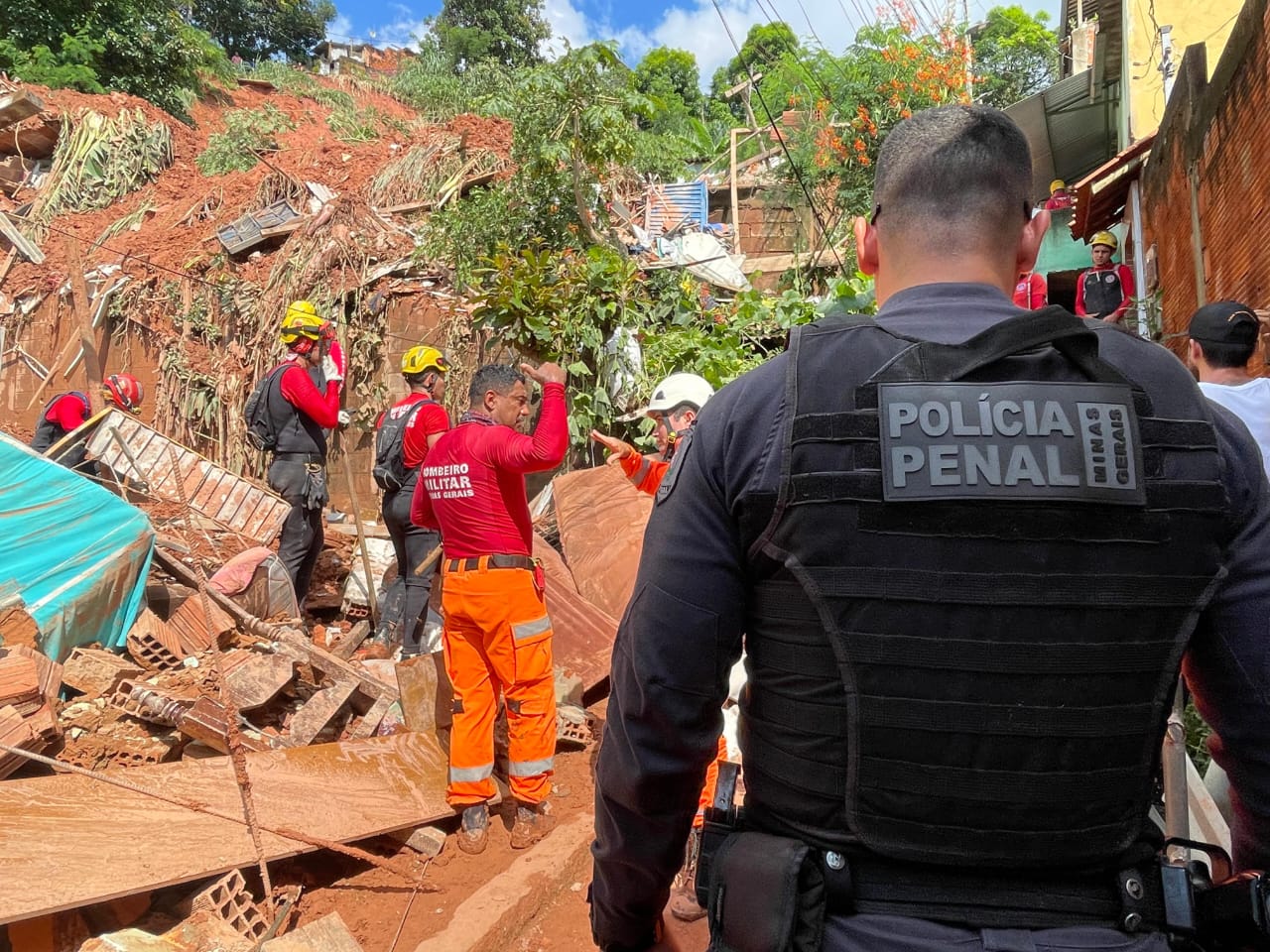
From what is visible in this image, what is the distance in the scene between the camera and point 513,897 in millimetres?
3604

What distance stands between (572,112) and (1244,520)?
891cm

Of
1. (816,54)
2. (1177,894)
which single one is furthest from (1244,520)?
(816,54)

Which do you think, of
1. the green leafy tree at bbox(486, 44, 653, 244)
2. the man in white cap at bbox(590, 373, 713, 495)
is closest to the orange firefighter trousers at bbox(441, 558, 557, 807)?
the man in white cap at bbox(590, 373, 713, 495)

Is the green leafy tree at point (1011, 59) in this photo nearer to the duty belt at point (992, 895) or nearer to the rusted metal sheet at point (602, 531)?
the rusted metal sheet at point (602, 531)

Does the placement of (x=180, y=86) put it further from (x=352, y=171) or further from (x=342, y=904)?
(x=342, y=904)

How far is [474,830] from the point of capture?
404cm

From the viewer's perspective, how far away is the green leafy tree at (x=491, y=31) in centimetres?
3019

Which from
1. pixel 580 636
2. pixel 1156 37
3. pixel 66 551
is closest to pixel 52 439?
pixel 66 551

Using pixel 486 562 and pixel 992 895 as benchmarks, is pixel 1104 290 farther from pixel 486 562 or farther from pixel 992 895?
pixel 992 895

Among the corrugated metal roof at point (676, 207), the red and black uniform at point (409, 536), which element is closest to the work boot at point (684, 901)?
the red and black uniform at point (409, 536)

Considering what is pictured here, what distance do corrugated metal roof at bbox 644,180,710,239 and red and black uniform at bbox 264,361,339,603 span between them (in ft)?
28.5

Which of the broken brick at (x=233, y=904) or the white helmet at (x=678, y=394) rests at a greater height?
the white helmet at (x=678, y=394)

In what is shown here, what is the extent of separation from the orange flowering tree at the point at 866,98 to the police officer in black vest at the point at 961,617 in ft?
47.8

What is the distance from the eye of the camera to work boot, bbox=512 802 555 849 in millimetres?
4047
